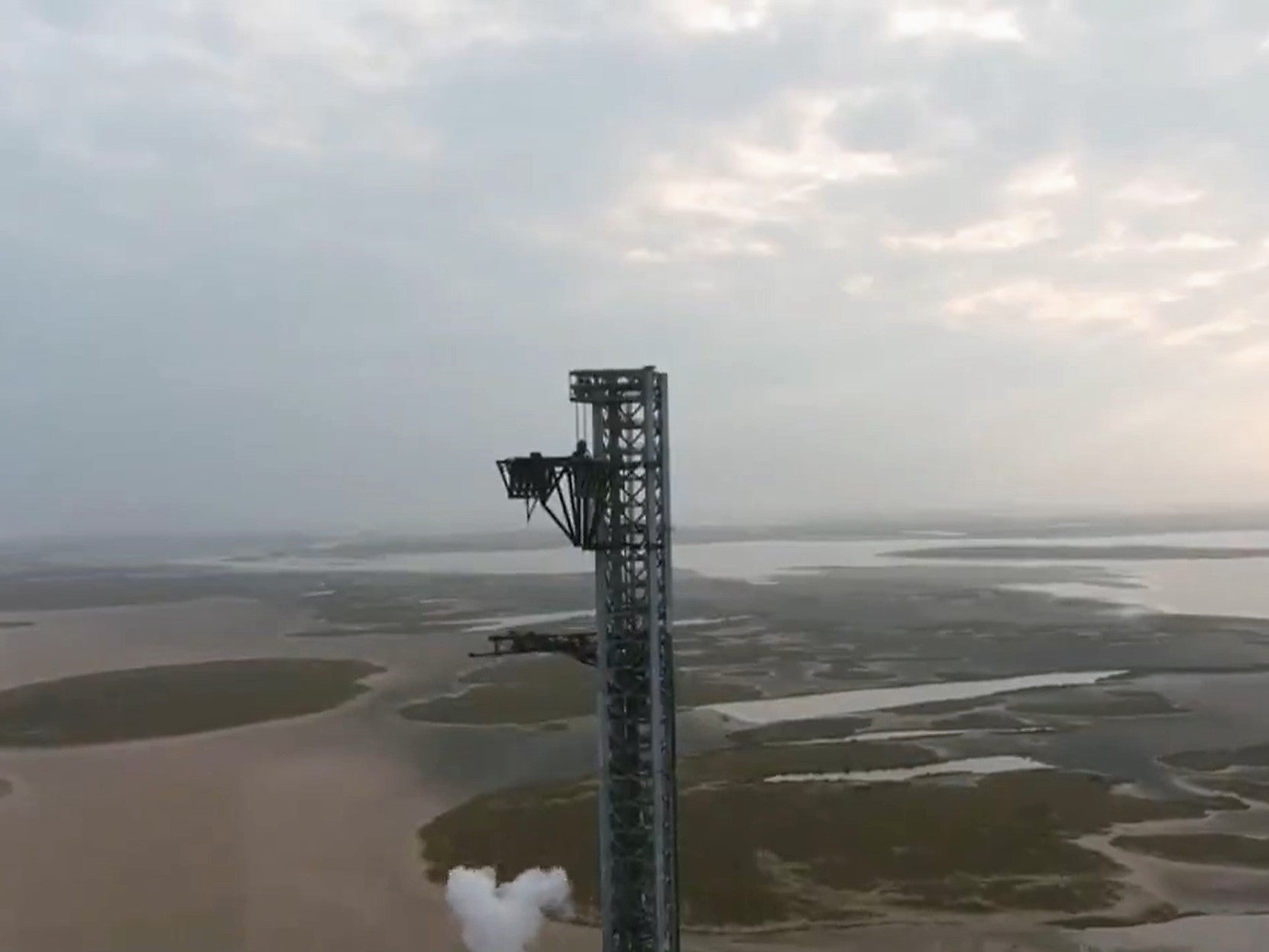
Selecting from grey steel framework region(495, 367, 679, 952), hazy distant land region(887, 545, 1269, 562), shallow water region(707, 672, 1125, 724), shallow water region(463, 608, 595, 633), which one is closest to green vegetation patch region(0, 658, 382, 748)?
shallow water region(463, 608, 595, 633)

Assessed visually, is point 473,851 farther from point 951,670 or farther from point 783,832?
point 951,670

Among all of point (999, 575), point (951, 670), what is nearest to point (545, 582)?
point (999, 575)

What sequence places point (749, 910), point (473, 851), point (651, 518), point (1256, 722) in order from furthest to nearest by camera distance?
point (1256, 722) → point (473, 851) → point (749, 910) → point (651, 518)

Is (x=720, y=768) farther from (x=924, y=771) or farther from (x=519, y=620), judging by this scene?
(x=519, y=620)

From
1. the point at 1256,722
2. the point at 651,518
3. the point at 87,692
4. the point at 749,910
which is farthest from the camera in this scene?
the point at 87,692

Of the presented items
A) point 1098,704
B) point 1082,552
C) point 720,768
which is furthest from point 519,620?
point 1082,552

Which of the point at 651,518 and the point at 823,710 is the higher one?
the point at 651,518

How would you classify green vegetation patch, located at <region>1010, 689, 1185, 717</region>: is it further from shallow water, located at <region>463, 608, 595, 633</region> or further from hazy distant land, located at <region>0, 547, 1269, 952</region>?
shallow water, located at <region>463, 608, 595, 633</region>

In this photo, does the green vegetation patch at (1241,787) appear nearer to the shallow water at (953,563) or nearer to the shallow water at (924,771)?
the shallow water at (924,771)

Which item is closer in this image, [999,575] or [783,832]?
[783,832]

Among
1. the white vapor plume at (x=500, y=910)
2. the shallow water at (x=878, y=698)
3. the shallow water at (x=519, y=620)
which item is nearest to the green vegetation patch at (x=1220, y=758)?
the shallow water at (x=878, y=698)
